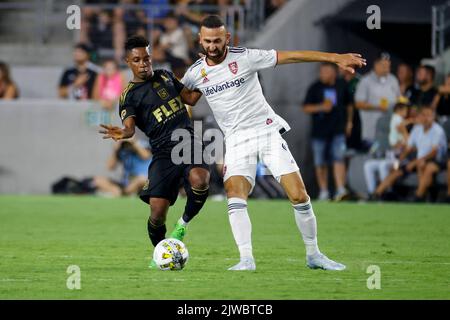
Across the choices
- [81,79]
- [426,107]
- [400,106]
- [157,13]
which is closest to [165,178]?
[426,107]

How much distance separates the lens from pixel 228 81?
36.4ft

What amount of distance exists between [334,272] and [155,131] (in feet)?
7.97

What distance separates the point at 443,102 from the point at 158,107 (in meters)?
10.8

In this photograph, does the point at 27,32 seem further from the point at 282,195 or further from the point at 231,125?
the point at 231,125

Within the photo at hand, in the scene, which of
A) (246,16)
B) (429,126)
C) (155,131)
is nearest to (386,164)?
(429,126)

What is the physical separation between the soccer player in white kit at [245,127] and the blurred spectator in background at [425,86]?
10.6 meters

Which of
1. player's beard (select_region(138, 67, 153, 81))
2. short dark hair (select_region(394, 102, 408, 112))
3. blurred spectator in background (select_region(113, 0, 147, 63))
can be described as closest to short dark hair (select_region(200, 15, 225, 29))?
player's beard (select_region(138, 67, 153, 81))

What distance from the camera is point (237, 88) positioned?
11125 mm

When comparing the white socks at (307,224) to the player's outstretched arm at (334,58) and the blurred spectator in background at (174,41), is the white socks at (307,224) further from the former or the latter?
the blurred spectator in background at (174,41)

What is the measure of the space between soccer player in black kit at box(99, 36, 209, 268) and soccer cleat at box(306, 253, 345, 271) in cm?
140

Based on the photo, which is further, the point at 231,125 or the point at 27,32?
the point at 27,32

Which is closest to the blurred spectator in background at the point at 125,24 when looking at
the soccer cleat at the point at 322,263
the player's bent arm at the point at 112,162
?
the player's bent arm at the point at 112,162

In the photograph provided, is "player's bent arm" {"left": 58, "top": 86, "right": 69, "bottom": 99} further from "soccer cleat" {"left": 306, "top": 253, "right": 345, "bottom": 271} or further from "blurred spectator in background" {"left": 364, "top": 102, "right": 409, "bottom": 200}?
"soccer cleat" {"left": 306, "top": 253, "right": 345, "bottom": 271}

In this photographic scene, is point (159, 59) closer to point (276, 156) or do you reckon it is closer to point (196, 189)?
point (196, 189)
